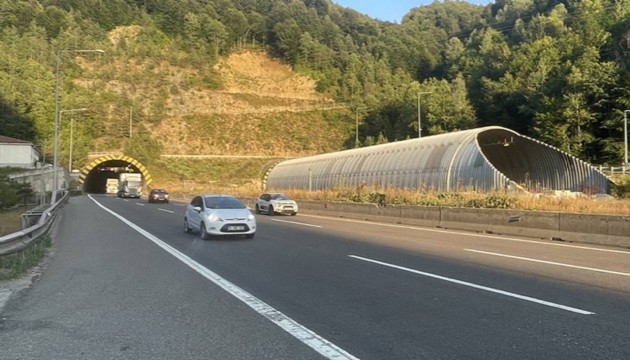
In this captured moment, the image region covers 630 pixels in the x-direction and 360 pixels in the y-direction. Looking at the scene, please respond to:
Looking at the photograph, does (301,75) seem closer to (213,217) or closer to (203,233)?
(203,233)

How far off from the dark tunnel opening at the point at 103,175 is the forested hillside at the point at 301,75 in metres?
3.99

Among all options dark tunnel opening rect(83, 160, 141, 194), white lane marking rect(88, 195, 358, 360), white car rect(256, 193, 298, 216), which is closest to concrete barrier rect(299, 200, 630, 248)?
white car rect(256, 193, 298, 216)

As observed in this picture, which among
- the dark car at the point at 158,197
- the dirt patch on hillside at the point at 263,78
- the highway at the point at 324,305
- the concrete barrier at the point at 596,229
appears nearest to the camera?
the highway at the point at 324,305

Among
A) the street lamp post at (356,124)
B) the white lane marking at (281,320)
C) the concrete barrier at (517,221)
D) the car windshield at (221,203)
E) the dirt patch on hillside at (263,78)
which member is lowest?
the white lane marking at (281,320)

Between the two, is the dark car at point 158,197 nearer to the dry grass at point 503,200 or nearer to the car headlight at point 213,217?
the dry grass at point 503,200

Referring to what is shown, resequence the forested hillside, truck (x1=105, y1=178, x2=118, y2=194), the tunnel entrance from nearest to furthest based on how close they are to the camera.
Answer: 1. the forested hillside
2. the tunnel entrance
3. truck (x1=105, y1=178, x2=118, y2=194)

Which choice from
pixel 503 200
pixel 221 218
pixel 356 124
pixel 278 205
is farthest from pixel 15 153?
pixel 503 200

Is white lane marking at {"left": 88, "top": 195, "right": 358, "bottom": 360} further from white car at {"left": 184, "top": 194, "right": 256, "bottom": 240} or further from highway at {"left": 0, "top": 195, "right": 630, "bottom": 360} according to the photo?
white car at {"left": 184, "top": 194, "right": 256, "bottom": 240}

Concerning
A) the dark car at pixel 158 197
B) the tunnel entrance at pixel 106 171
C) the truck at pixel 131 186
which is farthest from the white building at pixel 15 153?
the dark car at pixel 158 197

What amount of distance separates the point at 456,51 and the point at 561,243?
446ft

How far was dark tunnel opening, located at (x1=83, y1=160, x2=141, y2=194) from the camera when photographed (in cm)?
9104

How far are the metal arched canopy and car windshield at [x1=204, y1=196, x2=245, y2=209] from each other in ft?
53.4

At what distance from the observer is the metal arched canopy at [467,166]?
33.5m

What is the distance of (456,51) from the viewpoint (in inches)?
5669
